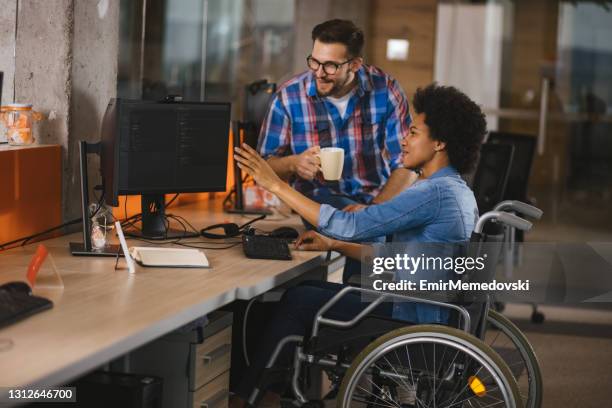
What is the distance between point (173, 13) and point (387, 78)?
89.7 inches

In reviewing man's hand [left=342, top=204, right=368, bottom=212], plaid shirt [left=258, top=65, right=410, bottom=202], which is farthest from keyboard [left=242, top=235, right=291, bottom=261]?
plaid shirt [left=258, top=65, right=410, bottom=202]

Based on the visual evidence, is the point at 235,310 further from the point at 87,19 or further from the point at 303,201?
the point at 87,19

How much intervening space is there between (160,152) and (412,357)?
4.28ft

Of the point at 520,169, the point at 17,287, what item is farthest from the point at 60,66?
the point at 520,169

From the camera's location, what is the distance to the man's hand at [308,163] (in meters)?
3.94

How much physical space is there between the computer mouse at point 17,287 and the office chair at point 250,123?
216cm

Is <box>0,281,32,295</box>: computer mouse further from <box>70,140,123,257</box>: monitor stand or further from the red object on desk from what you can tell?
<box>70,140,123,257</box>: monitor stand

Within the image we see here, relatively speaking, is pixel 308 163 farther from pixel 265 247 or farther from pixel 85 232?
pixel 85 232

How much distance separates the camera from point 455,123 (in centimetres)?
337

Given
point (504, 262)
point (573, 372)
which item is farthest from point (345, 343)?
point (504, 262)

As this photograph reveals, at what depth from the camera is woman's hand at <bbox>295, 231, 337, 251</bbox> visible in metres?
3.68

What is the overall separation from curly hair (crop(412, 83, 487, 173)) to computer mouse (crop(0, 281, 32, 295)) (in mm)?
1461

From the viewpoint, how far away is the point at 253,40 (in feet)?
26.8

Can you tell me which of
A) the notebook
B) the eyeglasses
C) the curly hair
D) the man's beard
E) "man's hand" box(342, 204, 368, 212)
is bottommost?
the notebook
